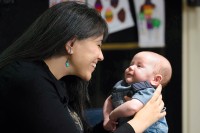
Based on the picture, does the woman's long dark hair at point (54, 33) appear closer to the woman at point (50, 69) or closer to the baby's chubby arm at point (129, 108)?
the woman at point (50, 69)

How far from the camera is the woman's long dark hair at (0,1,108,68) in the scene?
1.47m

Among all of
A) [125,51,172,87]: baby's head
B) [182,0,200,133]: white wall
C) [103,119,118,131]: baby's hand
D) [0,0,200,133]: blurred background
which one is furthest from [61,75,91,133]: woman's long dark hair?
[182,0,200,133]: white wall

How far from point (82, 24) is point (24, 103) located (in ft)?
1.30

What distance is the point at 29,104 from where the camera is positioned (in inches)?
52.9

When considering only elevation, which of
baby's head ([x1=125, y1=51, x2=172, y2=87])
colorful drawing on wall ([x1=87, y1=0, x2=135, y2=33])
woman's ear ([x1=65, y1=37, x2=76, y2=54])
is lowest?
baby's head ([x1=125, y1=51, x2=172, y2=87])

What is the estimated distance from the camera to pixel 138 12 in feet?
8.91

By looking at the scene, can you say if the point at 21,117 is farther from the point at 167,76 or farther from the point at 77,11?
the point at 167,76

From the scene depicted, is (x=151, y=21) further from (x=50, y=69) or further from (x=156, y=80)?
(x=50, y=69)

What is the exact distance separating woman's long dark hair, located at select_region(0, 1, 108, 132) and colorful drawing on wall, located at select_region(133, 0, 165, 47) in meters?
1.18

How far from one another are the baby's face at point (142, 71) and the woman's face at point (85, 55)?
0.22 metres

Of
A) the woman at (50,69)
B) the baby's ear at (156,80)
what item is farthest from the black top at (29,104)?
the baby's ear at (156,80)

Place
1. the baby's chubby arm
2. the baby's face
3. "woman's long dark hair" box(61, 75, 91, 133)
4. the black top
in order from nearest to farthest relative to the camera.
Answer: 1. the black top
2. the baby's chubby arm
3. the baby's face
4. "woman's long dark hair" box(61, 75, 91, 133)

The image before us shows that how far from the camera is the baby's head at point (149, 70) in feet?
5.70

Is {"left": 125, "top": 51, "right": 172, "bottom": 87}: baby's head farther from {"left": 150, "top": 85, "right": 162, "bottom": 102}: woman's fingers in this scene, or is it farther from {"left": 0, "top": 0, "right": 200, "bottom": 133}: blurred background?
{"left": 0, "top": 0, "right": 200, "bottom": 133}: blurred background
